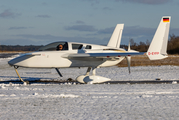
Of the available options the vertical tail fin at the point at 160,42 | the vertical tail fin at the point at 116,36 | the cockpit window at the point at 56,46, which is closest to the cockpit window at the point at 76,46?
the cockpit window at the point at 56,46

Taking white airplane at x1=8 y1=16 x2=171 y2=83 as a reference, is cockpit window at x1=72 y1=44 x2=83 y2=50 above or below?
above

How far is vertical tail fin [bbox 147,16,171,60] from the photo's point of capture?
13.6 m

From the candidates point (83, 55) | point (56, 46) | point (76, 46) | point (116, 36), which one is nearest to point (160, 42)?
point (83, 55)

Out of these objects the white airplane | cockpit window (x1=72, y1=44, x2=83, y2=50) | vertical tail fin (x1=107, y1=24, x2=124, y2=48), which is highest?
vertical tail fin (x1=107, y1=24, x2=124, y2=48)

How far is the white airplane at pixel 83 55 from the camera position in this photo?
1366 centimetres

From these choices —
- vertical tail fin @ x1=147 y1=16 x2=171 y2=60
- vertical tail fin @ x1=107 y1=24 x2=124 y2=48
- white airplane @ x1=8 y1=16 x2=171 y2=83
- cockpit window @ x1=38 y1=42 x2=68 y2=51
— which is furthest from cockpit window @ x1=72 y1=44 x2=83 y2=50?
vertical tail fin @ x1=107 y1=24 x2=124 y2=48

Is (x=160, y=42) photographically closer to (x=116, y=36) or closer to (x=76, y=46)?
(x=76, y=46)

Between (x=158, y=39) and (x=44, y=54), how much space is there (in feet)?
22.6

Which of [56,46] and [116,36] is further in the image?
[116,36]

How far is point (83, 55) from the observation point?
45.3ft

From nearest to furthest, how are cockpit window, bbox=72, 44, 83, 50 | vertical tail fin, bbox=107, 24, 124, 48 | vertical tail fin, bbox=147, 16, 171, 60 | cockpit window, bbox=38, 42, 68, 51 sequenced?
1. vertical tail fin, bbox=147, 16, 171, 60
2. cockpit window, bbox=38, 42, 68, 51
3. cockpit window, bbox=72, 44, 83, 50
4. vertical tail fin, bbox=107, 24, 124, 48

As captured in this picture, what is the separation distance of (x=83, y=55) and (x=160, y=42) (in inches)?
183

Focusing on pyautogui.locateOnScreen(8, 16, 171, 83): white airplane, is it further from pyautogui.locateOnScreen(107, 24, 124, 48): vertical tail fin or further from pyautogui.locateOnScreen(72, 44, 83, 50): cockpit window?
pyautogui.locateOnScreen(107, 24, 124, 48): vertical tail fin

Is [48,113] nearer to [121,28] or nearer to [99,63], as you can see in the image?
[99,63]
